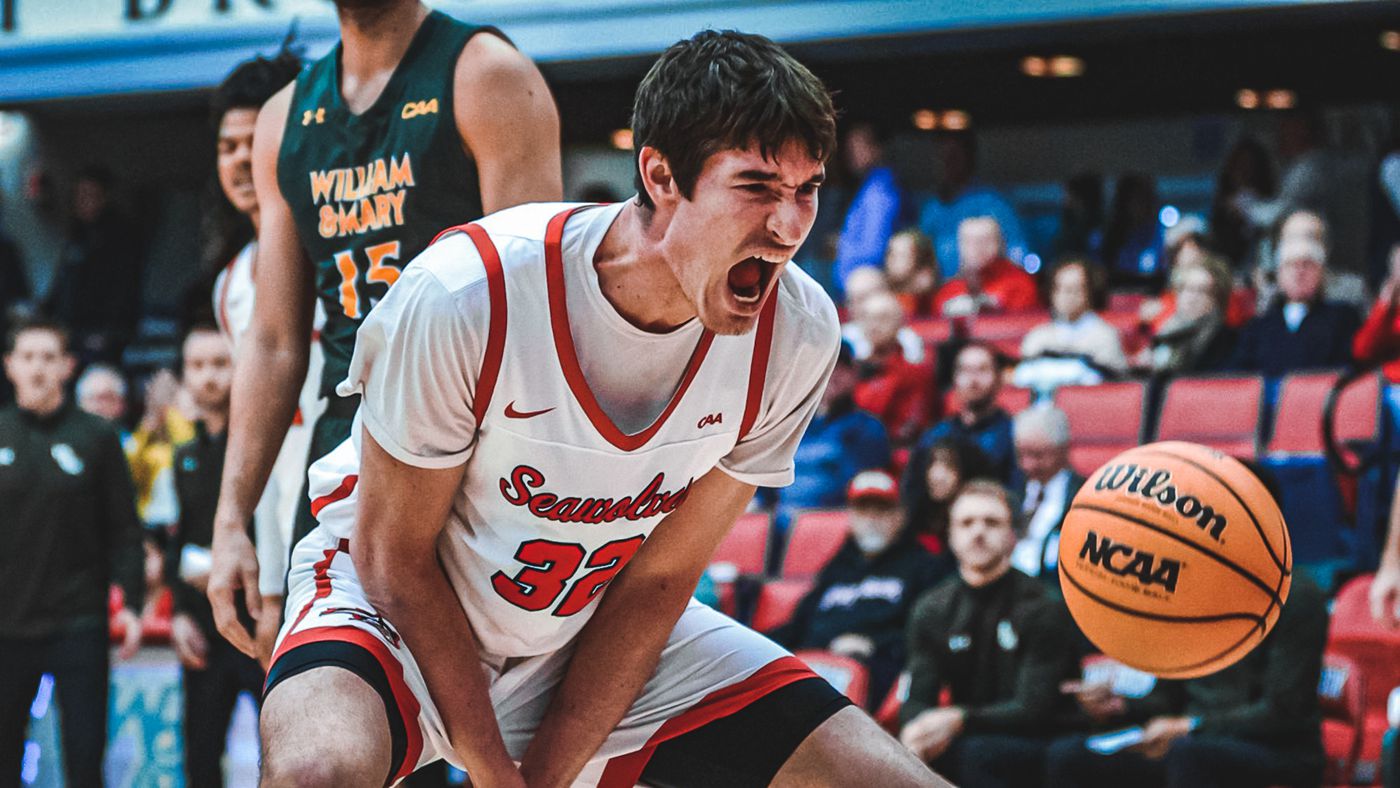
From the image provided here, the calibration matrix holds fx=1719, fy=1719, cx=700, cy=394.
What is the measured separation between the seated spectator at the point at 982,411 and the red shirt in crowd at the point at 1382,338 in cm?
162

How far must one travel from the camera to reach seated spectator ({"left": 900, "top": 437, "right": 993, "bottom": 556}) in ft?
23.4

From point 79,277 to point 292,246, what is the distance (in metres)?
10.4

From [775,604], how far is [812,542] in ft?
1.71

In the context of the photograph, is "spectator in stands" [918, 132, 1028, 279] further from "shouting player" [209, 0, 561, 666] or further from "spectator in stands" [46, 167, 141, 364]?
"shouting player" [209, 0, 561, 666]

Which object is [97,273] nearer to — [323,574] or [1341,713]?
[1341,713]

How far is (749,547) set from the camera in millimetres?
8250

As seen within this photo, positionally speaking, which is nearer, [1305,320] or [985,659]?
[985,659]

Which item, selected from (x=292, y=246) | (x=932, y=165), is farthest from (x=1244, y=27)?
(x=292, y=246)

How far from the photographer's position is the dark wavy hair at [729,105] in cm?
263

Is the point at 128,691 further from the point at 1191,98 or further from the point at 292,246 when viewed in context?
the point at 1191,98

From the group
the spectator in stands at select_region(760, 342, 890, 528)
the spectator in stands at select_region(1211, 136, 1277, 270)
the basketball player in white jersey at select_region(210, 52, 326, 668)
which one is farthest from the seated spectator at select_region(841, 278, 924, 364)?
the basketball player in white jersey at select_region(210, 52, 326, 668)

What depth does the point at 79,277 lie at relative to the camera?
13.2 m

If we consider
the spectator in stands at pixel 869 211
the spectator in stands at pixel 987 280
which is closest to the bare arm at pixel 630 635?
the spectator in stands at pixel 987 280

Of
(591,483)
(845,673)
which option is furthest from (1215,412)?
(591,483)
